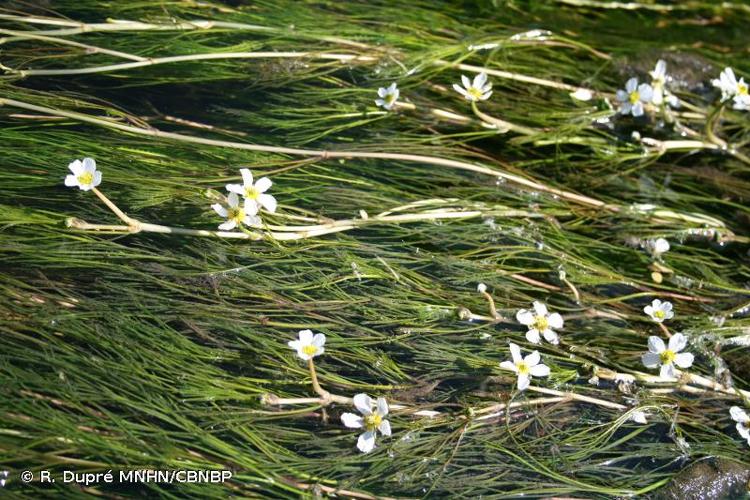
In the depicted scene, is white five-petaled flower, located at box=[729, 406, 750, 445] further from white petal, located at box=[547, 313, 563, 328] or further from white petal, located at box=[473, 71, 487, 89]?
white petal, located at box=[473, 71, 487, 89]

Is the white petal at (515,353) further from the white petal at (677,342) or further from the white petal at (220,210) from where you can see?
the white petal at (220,210)

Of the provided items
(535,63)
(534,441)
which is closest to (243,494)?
(534,441)

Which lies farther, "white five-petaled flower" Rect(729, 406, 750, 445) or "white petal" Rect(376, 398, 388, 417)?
"white five-petaled flower" Rect(729, 406, 750, 445)

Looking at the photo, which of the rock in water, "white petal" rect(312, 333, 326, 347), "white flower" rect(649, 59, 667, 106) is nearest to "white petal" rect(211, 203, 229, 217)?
"white petal" rect(312, 333, 326, 347)

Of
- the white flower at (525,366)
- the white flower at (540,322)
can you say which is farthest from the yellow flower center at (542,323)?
the white flower at (525,366)

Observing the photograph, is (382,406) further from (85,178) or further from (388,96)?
(388,96)
